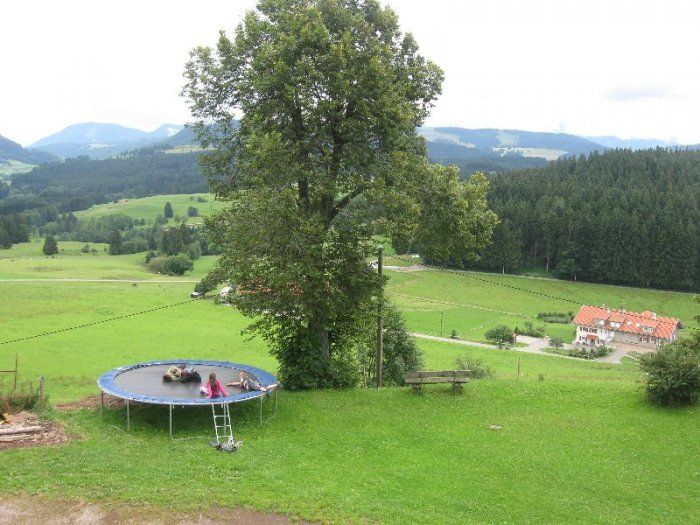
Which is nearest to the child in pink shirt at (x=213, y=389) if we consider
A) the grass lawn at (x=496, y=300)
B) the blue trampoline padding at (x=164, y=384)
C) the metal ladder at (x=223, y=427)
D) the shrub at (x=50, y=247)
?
the blue trampoline padding at (x=164, y=384)

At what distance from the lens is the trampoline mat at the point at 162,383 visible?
2128 centimetres

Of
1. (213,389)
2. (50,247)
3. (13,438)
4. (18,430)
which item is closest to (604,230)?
(213,389)

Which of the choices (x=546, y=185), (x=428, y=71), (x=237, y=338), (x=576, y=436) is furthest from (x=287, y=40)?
(x=546, y=185)

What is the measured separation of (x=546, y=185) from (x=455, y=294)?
2218 inches

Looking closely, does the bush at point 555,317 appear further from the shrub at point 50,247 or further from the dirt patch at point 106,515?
the shrub at point 50,247

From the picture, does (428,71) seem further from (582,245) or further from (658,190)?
(658,190)

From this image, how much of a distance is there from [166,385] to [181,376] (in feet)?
2.38

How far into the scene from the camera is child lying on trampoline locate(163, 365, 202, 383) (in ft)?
74.9

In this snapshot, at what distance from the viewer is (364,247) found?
83.0ft

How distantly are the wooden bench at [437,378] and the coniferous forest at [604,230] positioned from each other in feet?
300

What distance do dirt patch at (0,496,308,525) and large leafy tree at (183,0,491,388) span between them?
1007 cm

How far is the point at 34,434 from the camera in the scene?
18.5 metres

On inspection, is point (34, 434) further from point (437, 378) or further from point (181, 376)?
point (437, 378)

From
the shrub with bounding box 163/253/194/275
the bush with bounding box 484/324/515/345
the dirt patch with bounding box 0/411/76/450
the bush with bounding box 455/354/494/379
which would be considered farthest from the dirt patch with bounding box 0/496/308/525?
the shrub with bounding box 163/253/194/275
